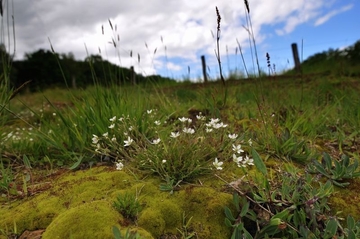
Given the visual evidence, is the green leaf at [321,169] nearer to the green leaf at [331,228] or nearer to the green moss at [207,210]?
the green leaf at [331,228]

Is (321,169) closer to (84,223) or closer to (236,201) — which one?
(236,201)

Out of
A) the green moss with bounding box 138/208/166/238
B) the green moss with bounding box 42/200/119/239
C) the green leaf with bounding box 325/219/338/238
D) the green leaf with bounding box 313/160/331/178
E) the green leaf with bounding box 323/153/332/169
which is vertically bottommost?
the green leaf with bounding box 325/219/338/238

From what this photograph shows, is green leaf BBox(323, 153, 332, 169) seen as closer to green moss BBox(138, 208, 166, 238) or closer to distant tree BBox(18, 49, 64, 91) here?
green moss BBox(138, 208, 166, 238)

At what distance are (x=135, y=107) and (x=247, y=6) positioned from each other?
1.47 m

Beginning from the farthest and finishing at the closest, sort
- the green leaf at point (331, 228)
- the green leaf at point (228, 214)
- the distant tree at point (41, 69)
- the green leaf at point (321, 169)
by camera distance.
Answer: the distant tree at point (41, 69)
the green leaf at point (321, 169)
the green leaf at point (228, 214)
the green leaf at point (331, 228)

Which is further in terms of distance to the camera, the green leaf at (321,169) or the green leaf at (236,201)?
the green leaf at (321,169)

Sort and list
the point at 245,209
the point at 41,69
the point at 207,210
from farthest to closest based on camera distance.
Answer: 1. the point at 41,69
2. the point at 207,210
3. the point at 245,209

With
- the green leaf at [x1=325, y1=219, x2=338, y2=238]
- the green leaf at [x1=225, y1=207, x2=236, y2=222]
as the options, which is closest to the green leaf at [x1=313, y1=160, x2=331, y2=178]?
the green leaf at [x1=325, y1=219, x2=338, y2=238]

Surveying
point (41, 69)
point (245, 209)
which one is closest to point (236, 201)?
point (245, 209)

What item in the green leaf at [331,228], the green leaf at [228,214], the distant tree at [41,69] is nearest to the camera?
the green leaf at [331,228]

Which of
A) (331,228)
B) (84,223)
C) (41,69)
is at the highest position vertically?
(41,69)

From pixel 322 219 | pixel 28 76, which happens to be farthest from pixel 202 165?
pixel 28 76

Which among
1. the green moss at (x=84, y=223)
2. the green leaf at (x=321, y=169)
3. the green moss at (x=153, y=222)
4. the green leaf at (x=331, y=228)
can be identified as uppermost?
the green leaf at (x=321, y=169)

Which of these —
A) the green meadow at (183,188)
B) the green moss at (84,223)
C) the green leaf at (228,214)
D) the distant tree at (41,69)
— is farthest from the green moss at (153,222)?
the distant tree at (41,69)
